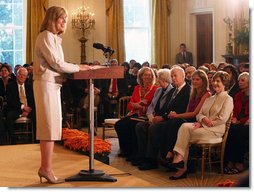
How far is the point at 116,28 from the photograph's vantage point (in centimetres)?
1309

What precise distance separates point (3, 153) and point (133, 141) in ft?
5.19

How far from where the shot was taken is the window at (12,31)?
12.4 metres

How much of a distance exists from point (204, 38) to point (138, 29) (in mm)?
1592

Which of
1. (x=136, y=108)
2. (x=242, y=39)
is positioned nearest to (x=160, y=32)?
(x=242, y=39)

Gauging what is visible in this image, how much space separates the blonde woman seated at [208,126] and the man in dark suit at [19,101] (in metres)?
2.69

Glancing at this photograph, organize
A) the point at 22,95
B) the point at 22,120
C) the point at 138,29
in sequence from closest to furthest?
the point at 22,120
the point at 22,95
the point at 138,29

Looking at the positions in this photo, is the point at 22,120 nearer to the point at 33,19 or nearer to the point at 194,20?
the point at 33,19

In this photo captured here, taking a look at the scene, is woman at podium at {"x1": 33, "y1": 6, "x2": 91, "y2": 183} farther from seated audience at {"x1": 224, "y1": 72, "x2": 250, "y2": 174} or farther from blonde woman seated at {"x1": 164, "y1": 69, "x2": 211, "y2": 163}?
seated audience at {"x1": 224, "y1": 72, "x2": 250, "y2": 174}

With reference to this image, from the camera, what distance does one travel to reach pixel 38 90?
13.8 feet

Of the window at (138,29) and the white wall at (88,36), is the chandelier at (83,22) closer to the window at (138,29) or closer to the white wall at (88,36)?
the white wall at (88,36)

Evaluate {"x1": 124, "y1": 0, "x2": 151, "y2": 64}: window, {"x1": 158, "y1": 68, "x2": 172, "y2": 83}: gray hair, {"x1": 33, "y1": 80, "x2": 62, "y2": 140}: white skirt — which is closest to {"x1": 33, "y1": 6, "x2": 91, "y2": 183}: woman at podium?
{"x1": 33, "y1": 80, "x2": 62, "y2": 140}: white skirt

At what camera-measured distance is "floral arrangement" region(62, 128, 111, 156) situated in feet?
18.2

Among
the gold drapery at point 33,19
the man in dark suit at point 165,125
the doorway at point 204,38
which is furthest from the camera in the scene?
the doorway at point 204,38

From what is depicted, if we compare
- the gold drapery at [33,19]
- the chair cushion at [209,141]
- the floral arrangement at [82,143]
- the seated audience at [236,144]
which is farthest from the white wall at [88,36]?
the chair cushion at [209,141]
